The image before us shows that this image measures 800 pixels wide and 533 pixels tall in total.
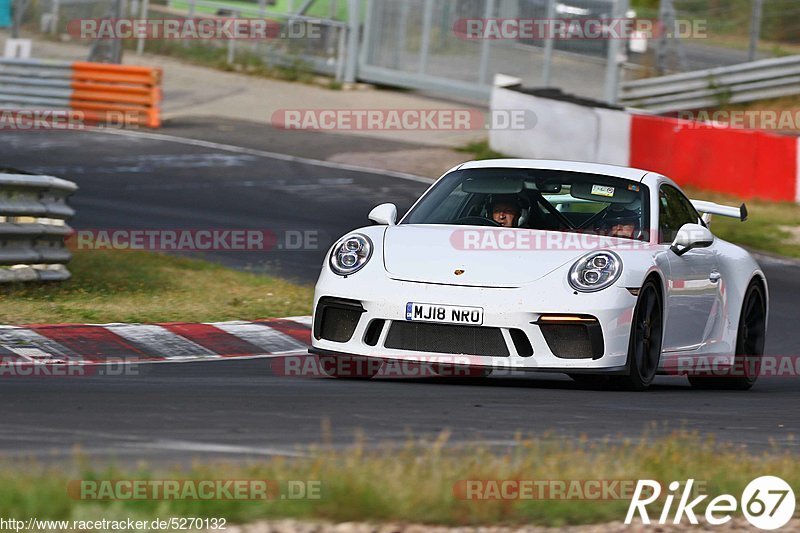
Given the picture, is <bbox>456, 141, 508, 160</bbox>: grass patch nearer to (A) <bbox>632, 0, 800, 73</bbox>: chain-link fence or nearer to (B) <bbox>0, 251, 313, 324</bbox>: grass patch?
(A) <bbox>632, 0, 800, 73</bbox>: chain-link fence

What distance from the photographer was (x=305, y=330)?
9984mm

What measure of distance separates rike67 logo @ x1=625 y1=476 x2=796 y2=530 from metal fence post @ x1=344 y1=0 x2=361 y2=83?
25.7m

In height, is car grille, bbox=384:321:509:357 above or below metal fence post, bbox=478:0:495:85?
below

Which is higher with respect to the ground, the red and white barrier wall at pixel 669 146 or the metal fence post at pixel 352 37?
the metal fence post at pixel 352 37

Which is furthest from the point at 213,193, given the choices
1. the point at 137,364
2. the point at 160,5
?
the point at 160,5

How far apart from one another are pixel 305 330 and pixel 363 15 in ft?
68.0

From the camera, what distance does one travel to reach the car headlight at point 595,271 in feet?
23.8

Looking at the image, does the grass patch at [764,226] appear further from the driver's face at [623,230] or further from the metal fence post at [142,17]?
the metal fence post at [142,17]

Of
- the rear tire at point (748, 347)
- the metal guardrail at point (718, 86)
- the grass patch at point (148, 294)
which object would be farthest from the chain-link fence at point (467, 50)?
the rear tire at point (748, 347)

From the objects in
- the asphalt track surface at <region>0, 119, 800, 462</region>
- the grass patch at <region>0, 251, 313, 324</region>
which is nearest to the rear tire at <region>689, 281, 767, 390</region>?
the asphalt track surface at <region>0, 119, 800, 462</region>

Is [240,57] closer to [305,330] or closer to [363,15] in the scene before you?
[363,15]

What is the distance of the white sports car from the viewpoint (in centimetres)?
718

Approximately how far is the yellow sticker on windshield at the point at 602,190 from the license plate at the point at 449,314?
1.50m

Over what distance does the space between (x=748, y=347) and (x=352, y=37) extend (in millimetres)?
21547
